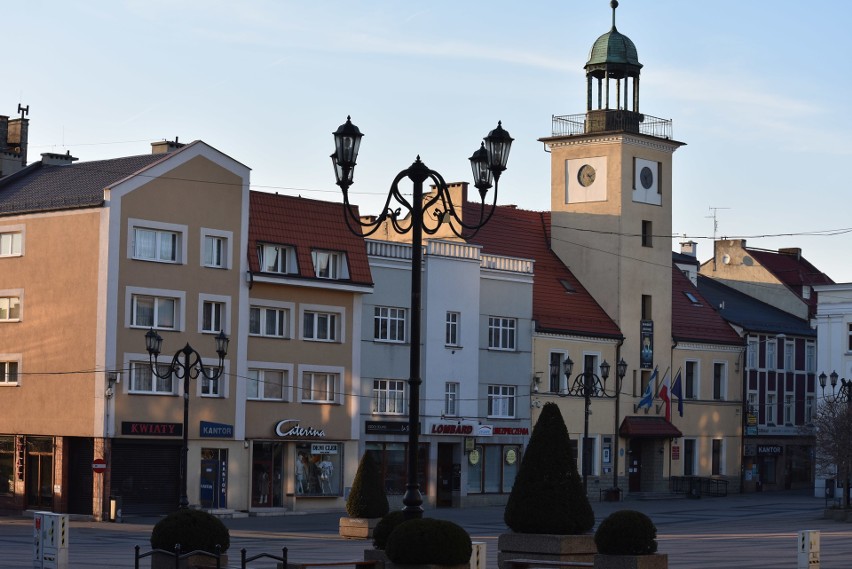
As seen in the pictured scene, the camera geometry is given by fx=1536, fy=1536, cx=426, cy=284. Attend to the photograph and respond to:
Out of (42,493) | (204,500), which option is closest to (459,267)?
(204,500)

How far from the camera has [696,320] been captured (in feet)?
269

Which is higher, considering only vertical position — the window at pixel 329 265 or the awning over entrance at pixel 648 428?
the window at pixel 329 265

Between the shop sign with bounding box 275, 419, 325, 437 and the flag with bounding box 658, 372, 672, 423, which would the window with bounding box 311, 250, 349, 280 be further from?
the flag with bounding box 658, 372, 672, 423

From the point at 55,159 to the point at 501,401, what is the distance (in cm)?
2202

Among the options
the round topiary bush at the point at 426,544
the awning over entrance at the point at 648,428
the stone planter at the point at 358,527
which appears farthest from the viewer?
the awning over entrance at the point at 648,428

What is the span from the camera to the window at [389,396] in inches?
2498

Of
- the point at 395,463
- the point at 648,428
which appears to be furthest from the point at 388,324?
the point at 648,428

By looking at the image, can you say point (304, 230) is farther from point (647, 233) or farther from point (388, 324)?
Result: point (647, 233)

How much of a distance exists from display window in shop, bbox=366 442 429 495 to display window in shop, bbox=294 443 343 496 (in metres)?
1.84

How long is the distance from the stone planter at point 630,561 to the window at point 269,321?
34.7 m

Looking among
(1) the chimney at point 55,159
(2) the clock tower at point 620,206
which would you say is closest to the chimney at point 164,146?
(1) the chimney at point 55,159

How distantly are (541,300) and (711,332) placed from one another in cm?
1381

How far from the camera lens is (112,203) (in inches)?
2141

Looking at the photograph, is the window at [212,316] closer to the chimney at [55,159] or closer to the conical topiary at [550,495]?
the chimney at [55,159]
